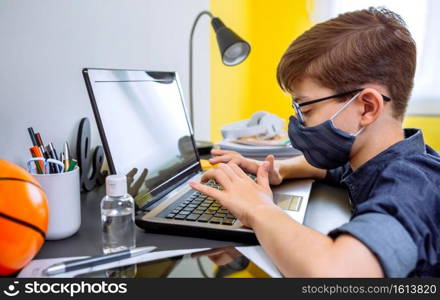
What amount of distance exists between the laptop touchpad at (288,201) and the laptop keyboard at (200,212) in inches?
4.9

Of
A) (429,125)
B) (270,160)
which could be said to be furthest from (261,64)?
(270,160)

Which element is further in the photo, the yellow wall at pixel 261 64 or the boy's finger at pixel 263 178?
the yellow wall at pixel 261 64

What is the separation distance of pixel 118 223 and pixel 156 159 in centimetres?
21

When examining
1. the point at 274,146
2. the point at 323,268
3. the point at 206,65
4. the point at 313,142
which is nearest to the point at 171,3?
the point at 206,65

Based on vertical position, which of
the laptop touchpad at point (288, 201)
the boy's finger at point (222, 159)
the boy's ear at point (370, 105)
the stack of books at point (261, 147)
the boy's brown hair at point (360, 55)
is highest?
the boy's brown hair at point (360, 55)

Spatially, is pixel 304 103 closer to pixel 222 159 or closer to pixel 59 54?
pixel 222 159

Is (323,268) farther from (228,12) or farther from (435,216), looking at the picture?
(228,12)

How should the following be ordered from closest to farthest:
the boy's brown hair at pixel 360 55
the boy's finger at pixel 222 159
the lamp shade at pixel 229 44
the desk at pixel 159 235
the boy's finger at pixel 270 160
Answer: the desk at pixel 159 235 < the boy's brown hair at pixel 360 55 < the boy's finger at pixel 270 160 < the boy's finger at pixel 222 159 < the lamp shade at pixel 229 44

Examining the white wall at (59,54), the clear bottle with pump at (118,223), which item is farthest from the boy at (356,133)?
the white wall at (59,54)

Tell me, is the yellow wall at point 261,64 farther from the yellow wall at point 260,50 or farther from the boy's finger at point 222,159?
the boy's finger at point 222,159

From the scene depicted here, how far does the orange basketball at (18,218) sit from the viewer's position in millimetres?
395

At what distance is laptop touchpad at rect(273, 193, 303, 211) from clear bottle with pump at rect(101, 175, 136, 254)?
10.8 inches

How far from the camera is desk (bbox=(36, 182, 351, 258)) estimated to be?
20.2 inches

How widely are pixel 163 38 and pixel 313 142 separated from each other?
749 millimetres
